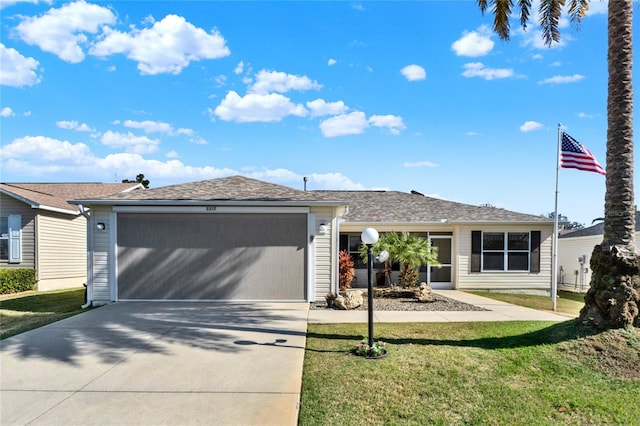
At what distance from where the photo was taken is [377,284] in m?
14.4

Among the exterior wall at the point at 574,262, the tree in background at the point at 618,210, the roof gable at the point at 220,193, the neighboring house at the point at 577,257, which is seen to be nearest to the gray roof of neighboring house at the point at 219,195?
the roof gable at the point at 220,193

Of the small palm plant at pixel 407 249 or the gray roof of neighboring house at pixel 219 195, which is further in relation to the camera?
the small palm plant at pixel 407 249

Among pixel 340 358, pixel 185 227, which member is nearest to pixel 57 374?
pixel 340 358

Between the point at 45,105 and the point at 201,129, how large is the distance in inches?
219

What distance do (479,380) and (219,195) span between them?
8191 mm

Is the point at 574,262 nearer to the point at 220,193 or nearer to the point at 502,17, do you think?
the point at 502,17

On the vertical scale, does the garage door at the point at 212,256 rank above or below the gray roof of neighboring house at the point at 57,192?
below

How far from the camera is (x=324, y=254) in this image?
1021 centimetres

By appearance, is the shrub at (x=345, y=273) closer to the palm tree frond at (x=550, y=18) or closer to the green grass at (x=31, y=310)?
the green grass at (x=31, y=310)

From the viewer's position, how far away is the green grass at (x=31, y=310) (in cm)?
743

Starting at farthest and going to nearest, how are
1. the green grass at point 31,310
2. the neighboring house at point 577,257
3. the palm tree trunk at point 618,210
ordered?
the neighboring house at point 577,257 < the green grass at point 31,310 < the palm tree trunk at point 618,210

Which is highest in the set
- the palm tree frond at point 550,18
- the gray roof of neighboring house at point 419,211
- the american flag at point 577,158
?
the palm tree frond at point 550,18

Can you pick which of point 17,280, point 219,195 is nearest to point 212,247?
point 219,195

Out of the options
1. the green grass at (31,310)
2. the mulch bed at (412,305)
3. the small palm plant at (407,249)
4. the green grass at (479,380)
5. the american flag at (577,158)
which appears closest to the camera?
the green grass at (479,380)
